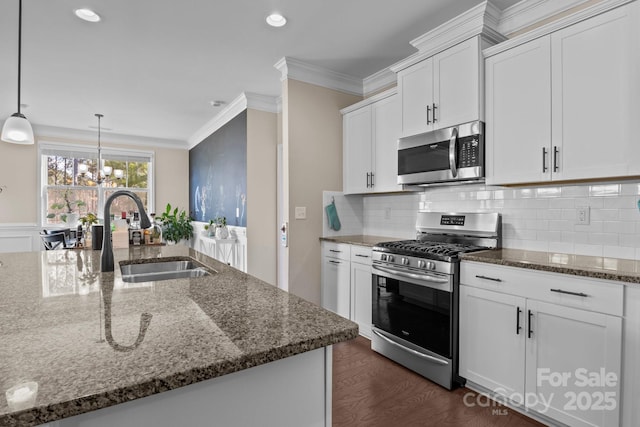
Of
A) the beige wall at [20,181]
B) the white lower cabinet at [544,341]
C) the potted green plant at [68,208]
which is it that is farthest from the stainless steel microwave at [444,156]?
the beige wall at [20,181]

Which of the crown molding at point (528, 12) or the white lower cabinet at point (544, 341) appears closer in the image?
the white lower cabinet at point (544, 341)

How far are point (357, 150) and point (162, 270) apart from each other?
7.52 ft

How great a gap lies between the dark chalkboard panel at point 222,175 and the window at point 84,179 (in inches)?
38.7

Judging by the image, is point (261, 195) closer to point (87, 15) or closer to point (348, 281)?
point (348, 281)

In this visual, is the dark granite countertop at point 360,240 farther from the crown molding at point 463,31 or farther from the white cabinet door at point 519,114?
the crown molding at point 463,31

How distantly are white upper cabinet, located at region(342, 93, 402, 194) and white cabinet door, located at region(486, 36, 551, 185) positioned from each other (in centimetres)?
90

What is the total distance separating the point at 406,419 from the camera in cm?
201

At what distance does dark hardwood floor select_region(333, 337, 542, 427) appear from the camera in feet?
6.53

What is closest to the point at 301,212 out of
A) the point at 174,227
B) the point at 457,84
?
the point at 457,84

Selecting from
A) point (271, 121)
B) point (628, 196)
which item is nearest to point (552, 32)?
point (628, 196)

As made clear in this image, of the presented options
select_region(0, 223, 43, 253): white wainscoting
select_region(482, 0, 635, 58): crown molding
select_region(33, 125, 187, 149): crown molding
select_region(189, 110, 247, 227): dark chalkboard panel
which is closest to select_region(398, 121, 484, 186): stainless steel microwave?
select_region(482, 0, 635, 58): crown molding

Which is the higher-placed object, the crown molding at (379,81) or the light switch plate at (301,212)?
the crown molding at (379,81)

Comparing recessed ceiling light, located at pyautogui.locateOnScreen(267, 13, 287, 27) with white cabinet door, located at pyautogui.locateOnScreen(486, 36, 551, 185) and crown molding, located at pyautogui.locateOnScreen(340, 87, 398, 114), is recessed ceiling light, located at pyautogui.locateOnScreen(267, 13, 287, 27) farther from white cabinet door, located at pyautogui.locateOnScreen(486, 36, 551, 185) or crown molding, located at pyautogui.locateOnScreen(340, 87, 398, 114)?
white cabinet door, located at pyautogui.locateOnScreen(486, 36, 551, 185)

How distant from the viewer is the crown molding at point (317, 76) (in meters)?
3.43
